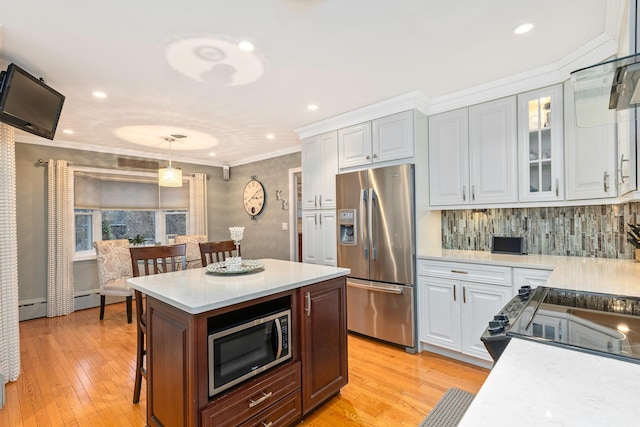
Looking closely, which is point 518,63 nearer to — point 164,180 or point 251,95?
point 251,95

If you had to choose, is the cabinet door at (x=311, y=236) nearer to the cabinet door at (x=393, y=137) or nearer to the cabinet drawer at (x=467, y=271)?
the cabinet door at (x=393, y=137)

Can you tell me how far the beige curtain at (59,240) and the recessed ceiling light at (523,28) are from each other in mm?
5428

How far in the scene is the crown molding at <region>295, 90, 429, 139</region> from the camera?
2.98m

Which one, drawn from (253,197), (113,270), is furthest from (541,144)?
→ (113,270)

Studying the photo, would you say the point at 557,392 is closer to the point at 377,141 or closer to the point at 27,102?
the point at 377,141

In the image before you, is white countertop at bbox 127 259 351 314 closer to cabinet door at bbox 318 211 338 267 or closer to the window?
cabinet door at bbox 318 211 338 267

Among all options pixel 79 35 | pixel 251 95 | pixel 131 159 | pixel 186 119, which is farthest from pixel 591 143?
pixel 131 159

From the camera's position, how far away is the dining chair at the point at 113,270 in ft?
13.4

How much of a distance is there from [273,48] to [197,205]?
4.25m

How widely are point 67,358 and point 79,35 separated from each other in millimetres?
2911

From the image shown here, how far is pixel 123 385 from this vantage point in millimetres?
2520

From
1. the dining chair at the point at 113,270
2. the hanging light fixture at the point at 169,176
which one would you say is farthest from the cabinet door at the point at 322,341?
the dining chair at the point at 113,270

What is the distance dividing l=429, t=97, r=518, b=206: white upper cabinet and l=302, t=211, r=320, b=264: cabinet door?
1411mm

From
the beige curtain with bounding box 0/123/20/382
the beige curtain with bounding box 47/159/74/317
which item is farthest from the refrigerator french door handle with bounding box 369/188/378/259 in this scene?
the beige curtain with bounding box 47/159/74/317
